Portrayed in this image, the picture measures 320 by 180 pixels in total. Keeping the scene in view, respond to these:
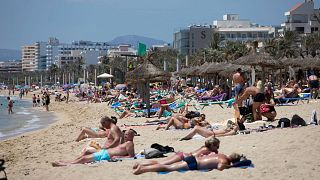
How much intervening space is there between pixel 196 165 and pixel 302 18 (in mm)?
79326

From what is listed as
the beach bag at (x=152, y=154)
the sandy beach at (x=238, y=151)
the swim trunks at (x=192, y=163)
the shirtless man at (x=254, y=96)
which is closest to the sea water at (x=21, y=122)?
the sandy beach at (x=238, y=151)

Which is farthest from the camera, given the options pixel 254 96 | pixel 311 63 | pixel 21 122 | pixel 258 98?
pixel 21 122

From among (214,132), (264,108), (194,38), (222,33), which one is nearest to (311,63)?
(264,108)

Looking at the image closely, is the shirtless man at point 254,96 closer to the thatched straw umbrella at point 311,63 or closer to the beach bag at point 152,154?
the beach bag at point 152,154

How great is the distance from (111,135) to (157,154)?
2.93 ft

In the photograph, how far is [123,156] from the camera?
9.22m

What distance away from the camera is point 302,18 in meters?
83.1

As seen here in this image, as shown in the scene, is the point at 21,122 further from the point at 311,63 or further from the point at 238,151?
the point at 238,151

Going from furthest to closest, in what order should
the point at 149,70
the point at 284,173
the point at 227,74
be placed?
the point at 227,74
the point at 149,70
the point at 284,173

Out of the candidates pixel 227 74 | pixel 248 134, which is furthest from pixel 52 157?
pixel 227 74

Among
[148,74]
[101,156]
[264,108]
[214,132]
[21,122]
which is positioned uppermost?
[148,74]

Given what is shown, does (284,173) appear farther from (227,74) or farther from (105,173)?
(227,74)

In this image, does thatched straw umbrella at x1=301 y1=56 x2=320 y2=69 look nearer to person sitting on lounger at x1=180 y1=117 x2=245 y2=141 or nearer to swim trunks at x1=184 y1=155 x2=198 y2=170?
person sitting on lounger at x1=180 y1=117 x2=245 y2=141

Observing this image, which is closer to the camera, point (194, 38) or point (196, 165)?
point (196, 165)
